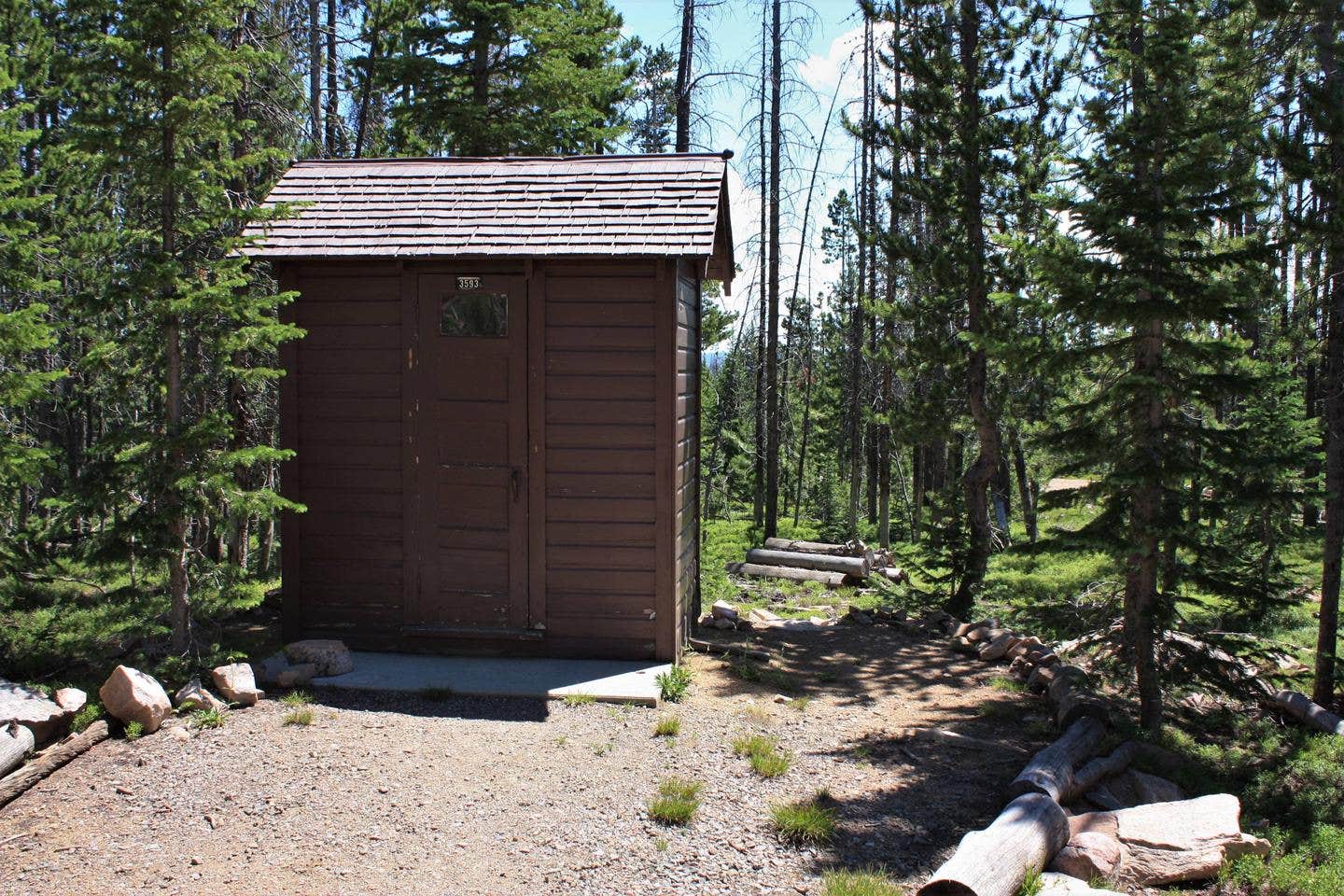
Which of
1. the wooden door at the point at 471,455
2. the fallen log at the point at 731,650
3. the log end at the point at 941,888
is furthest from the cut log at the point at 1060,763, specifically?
the wooden door at the point at 471,455

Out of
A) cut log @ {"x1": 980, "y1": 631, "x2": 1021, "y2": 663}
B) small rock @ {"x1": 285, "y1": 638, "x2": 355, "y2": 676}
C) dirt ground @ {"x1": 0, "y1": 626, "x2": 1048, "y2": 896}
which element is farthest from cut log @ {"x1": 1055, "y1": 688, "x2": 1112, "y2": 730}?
small rock @ {"x1": 285, "y1": 638, "x2": 355, "y2": 676}

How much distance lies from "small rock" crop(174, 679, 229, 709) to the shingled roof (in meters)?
3.70

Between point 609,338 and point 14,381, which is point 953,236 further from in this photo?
point 14,381

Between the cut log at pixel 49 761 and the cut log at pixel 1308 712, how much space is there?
30.8 ft

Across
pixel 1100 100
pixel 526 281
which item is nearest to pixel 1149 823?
pixel 1100 100

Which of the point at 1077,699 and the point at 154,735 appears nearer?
the point at 154,735

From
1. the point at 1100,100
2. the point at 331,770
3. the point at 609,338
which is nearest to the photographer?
the point at 331,770

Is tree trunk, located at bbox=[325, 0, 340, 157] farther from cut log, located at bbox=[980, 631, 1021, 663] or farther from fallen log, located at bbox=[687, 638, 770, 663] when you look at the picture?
cut log, located at bbox=[980, 631, 1021, 663]

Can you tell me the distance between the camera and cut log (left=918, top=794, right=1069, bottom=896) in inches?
176

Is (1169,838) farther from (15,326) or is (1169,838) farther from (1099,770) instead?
(15,326)

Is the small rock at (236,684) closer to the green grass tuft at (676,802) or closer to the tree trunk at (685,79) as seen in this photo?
the green grass tuft at (676,802)

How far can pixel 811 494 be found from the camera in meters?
35.1

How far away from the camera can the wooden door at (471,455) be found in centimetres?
830

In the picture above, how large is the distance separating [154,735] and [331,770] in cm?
136
